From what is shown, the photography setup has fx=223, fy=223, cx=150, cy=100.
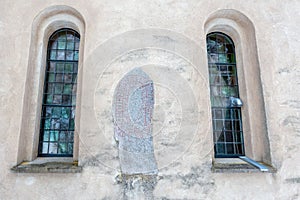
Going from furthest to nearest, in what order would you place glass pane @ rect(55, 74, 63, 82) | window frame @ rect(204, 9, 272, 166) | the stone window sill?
→ glass pane @ rect(55, 74, 63, 82) < window frame @ rect(204, 9, 272, 166) < the stone window sill

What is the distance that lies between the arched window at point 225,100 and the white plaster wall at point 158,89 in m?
0.54

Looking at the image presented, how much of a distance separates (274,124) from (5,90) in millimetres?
4324

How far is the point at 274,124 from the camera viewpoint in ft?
11.7

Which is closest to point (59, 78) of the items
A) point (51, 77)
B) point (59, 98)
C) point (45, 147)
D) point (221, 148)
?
point (51, 77)

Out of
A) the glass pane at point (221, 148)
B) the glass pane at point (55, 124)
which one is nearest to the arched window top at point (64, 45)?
the glass pane at point (55, 124)

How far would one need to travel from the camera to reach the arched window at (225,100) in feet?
13.0

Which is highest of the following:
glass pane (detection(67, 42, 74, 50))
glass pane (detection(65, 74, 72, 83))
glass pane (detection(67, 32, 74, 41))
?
glass pane (detection(67, 32, 74, 41))

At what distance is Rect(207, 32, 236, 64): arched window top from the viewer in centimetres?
432

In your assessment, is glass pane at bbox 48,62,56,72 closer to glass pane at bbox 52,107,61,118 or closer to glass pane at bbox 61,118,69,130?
glass pane at bbox 52,107,61,118

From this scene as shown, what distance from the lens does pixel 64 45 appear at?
426cm

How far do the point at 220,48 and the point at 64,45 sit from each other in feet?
9.94

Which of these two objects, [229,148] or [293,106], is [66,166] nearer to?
[229,148]

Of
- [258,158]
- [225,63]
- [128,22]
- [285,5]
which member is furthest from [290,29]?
[128,22]

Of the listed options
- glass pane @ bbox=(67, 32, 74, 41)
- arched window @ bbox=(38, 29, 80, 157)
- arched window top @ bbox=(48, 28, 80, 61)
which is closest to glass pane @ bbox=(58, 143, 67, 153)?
Answer: arched window @ bbox=(38, 29, 80, 157)
